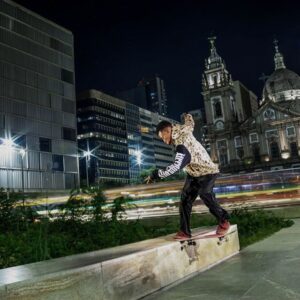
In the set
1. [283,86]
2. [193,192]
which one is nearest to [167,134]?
[193,192]

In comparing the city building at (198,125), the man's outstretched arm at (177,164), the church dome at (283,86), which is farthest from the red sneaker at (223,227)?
the city building at (198,125)

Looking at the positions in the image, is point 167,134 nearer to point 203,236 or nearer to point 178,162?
point 178,162

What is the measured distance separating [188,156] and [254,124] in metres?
91.2

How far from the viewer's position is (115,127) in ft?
384

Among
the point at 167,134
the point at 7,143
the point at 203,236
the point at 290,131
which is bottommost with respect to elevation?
the point at 203,236

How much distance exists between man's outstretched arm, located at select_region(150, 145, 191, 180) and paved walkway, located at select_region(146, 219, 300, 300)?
1376mm

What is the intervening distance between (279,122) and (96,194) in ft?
286

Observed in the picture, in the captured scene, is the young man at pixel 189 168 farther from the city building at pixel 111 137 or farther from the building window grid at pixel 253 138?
the city building at pixel 111 137

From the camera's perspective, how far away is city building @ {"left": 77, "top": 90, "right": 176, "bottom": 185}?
108812 mm

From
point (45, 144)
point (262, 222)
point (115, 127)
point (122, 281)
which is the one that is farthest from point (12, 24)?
point (122, 281)

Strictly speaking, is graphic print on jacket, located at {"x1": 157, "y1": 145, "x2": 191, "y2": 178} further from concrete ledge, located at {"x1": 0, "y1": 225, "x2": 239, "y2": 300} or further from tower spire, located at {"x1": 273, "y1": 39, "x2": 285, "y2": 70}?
tower spire, located at {"x1": 273, "y1": 39, "x2": 285, "y2": 70}

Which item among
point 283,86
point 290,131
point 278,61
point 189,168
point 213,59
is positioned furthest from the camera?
point 278,61

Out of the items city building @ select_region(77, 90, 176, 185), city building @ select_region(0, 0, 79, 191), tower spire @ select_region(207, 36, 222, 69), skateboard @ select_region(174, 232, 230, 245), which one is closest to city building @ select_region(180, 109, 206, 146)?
city building @ select_region(77, 90, 176, 185)

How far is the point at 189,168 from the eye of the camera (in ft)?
18.9
